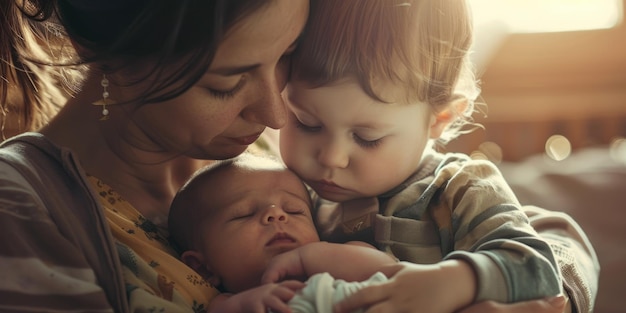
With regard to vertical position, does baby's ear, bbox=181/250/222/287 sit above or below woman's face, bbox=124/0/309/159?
Answer: below

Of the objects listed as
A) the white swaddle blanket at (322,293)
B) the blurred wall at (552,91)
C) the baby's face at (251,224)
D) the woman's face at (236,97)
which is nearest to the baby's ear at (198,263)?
the baby's face at (251,224)

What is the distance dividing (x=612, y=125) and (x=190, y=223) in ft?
5.97

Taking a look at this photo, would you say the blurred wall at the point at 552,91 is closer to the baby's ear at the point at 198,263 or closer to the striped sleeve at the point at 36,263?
the baby's ear at the point at 198,263

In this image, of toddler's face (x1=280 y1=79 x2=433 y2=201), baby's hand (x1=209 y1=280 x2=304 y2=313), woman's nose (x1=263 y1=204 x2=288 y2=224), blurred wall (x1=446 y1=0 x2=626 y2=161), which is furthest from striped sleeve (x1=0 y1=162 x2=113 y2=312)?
blurred wall (x1=446 y1=0 x2=626 y2=161)

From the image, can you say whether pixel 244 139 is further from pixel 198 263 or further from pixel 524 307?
pixel 524 307

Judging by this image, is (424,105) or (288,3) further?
(424,105)

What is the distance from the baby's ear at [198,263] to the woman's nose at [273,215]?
0.34 ft

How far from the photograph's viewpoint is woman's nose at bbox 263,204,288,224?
3.48ft

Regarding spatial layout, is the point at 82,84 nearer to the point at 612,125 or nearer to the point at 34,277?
the point at 34,277

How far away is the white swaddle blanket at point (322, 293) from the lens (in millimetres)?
872

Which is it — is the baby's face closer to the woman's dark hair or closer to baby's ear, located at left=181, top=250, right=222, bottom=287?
baby's ear, located at left=181, top=250, right=222, bottom=287

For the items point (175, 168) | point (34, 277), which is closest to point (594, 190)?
point (175, 168)

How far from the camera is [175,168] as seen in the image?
1.27 meters

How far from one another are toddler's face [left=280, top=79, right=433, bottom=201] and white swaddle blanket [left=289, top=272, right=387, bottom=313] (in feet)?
0.84
